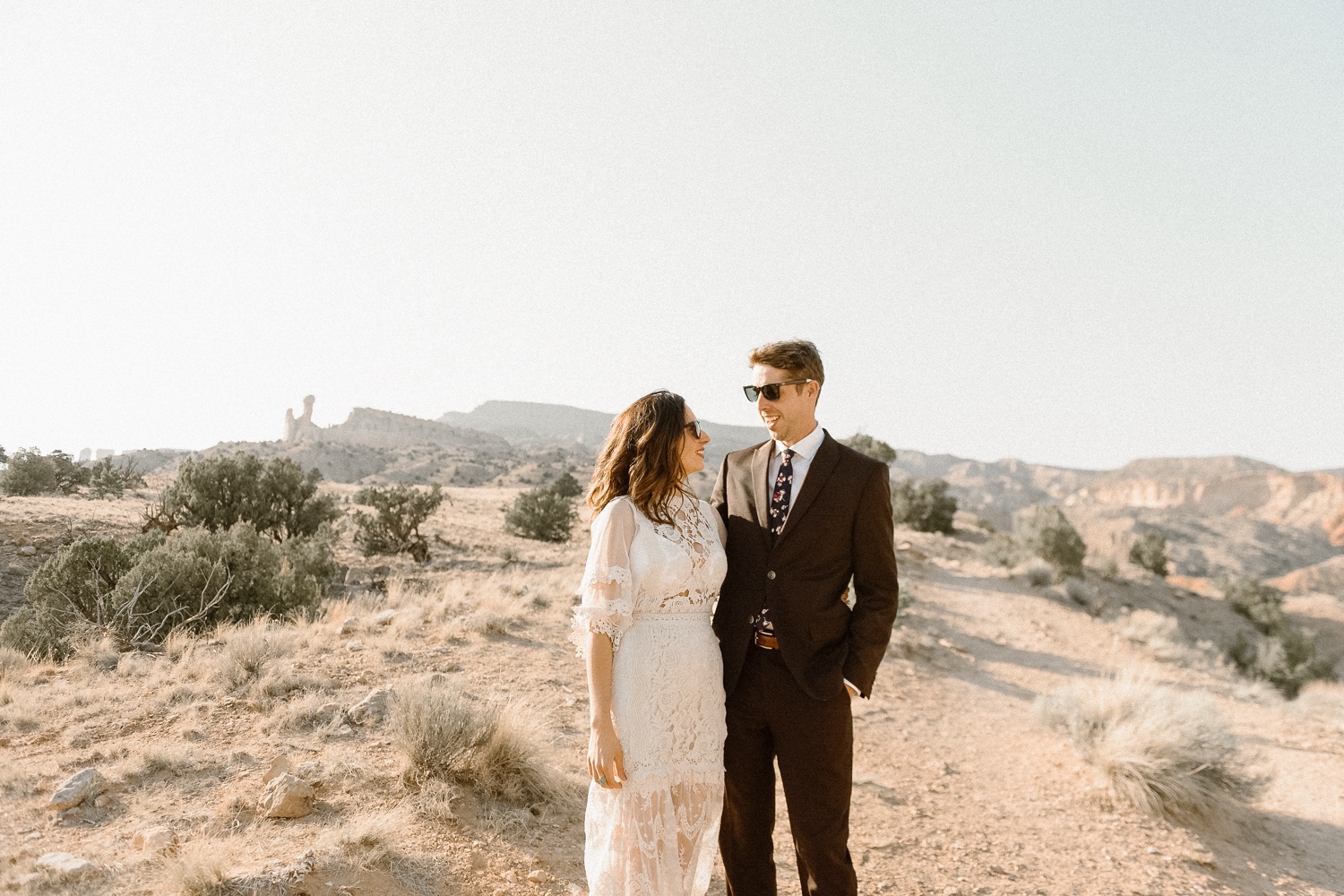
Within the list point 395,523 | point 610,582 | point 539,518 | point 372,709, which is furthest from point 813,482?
point 539,518

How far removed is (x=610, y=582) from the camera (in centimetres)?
229

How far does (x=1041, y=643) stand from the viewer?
1134 centimetres

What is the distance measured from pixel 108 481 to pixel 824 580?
21.8 metres

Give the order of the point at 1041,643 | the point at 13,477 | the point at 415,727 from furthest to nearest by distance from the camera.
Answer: the point at 13,477 < the point at 1041,643 < the point at 415,727

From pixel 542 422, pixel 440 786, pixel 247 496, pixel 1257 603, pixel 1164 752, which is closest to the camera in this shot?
pixel 440 786

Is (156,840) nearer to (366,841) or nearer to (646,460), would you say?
(366,841)

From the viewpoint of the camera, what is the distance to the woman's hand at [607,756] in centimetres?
227

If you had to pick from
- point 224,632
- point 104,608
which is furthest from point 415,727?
point 104,608

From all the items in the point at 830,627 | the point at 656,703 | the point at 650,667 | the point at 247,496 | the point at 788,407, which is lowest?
the point at 247,496

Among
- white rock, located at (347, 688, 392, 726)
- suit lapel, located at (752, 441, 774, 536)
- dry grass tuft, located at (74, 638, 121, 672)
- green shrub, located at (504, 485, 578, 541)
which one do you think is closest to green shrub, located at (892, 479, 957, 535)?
green shrub, located at (504, 485, 578, 541)

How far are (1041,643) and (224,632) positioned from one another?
11467mm

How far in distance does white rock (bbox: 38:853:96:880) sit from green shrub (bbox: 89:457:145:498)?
18359 mm

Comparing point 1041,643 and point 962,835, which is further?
point 1041,643

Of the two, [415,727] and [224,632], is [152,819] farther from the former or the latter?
[224,632]
